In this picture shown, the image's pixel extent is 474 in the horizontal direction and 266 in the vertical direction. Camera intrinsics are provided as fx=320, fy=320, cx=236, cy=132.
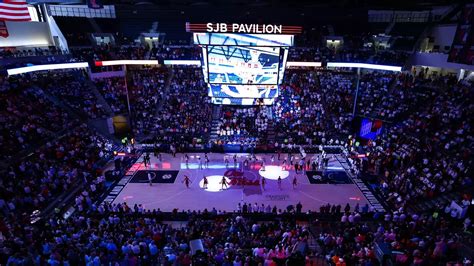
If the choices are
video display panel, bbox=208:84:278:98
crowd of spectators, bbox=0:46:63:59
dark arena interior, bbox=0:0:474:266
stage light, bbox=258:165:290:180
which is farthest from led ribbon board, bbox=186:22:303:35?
crowd of spectators, bbox=0:46:63:59

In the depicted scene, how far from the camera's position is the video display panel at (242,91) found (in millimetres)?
30766

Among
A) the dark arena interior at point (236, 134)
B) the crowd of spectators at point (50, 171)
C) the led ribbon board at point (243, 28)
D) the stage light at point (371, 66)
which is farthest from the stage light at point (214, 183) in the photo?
the stage light at point (371, 66)

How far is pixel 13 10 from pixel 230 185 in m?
22.2

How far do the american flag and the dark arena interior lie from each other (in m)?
0.17

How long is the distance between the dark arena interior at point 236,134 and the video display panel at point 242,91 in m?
0.14

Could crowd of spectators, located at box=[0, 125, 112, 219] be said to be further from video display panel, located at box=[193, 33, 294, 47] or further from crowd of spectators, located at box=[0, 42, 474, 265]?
video display panel, located at box=[193, 33, 294, 47]

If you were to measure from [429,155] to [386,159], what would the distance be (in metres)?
2.97

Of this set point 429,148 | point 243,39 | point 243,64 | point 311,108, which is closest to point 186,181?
point 243,64

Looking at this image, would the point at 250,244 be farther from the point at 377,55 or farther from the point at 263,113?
the point at 377,55

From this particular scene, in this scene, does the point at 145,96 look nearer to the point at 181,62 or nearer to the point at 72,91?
the point at 181,62

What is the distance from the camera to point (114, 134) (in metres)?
33.9

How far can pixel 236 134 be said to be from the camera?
3186cm

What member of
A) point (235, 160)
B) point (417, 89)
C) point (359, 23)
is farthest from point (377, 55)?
point (235, 160)

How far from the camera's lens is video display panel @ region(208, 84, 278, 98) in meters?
30.8
